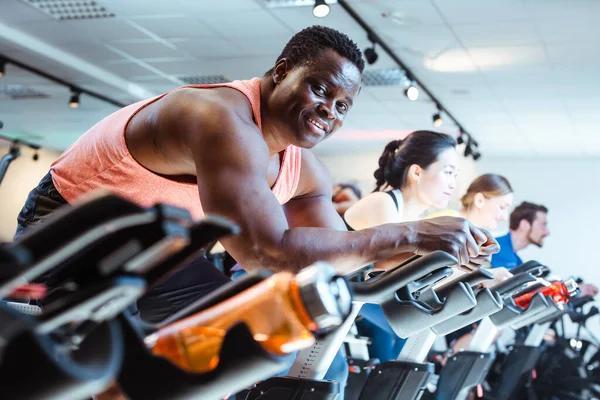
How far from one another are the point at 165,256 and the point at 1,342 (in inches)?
6.7

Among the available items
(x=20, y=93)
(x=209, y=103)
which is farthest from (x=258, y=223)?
(x=20, y=93)

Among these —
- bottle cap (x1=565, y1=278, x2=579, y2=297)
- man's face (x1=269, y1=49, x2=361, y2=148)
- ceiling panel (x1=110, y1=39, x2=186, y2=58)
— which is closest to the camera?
man's face (x1=269, y1=49, x2=361, y2=148)

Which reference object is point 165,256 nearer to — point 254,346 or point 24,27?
point 254,346

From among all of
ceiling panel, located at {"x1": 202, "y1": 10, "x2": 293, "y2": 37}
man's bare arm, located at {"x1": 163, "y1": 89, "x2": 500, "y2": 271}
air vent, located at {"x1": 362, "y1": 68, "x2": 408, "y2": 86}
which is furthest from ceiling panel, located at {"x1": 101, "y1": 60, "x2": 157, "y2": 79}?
man's bare arm, located at {"x1": 163, "y1": 89, "x2": 500, "y2": 271}

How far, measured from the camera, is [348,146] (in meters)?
11.0

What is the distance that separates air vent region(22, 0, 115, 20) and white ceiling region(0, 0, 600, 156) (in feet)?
0.28

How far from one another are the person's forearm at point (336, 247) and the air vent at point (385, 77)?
5.95 meters

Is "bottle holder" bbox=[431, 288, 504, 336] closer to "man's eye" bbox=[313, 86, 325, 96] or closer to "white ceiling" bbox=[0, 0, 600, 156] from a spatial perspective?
"man's eye" bbox=[313, 86, 325, 96]

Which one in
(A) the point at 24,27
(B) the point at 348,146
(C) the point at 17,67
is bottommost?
(B) the point at 348,146

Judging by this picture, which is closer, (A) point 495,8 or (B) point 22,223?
(B) point 22,223

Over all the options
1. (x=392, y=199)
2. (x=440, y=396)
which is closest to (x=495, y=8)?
(x=392, y=199)

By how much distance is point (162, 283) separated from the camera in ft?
5.98

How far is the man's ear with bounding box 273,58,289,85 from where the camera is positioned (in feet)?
5.65

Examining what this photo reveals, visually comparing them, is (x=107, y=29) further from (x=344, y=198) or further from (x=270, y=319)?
(x=270, y=319)
